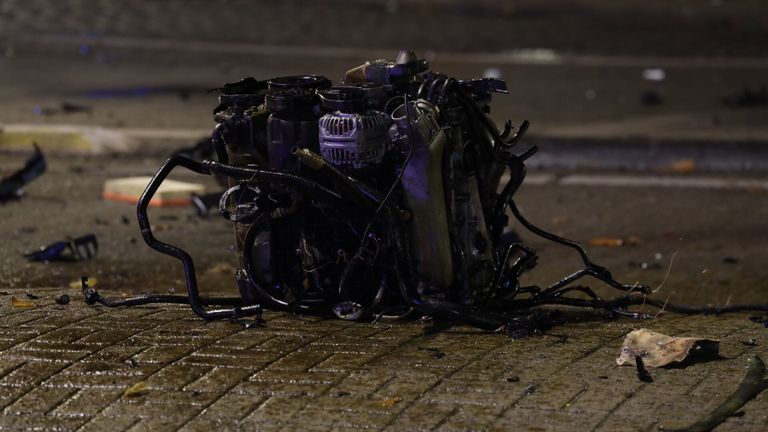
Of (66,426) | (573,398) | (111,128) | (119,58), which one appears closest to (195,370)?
(66,426)

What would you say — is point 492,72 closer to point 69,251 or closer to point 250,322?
point 69,251

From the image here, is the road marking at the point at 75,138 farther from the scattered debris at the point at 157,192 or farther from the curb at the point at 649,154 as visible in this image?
the curb at the point at 649,154

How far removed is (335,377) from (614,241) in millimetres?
3674

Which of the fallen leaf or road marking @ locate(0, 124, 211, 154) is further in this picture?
road marking @ locate(0, 124, 211, 154)

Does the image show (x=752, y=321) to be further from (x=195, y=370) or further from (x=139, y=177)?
(x=139, y=177)

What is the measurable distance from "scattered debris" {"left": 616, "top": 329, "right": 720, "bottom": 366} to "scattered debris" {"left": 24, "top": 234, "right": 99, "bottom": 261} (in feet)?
11.4

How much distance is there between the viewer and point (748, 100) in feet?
39.3

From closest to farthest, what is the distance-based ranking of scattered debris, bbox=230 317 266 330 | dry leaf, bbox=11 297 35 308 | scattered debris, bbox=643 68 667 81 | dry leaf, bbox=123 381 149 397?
dry leaf, bbox=123 381 149 397, scattered debris, bbox=230 317 266 330, dry leaf, bbox=11 297 35 308, scattered debris, bbox=643 68 667 81

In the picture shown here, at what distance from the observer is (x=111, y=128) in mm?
11133

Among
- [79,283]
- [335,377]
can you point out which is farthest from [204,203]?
[335,377]

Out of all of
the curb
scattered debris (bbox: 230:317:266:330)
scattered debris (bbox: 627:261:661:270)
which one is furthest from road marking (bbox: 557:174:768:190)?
scattered debris (bbox: 230:317:266:330)

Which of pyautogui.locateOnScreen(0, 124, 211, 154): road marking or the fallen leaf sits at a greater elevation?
pyautogui.locateOnScreen(0, 124, 211, 154): road marking

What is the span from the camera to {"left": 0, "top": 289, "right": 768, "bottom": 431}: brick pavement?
416 centimetres

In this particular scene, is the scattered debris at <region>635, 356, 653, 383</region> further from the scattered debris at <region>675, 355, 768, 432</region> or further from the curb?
the curb
